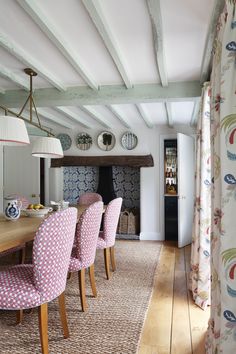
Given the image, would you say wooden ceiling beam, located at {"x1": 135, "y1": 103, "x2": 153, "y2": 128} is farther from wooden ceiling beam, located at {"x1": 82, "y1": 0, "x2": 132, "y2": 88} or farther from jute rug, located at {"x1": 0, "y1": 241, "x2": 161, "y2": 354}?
jute rug, located at {"x1": 0, "y1": 241, "x2": 161, "y2": 354}

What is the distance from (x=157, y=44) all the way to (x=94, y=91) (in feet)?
4.17

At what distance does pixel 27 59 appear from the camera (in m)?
2.53

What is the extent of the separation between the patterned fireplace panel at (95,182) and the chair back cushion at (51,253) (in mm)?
4379

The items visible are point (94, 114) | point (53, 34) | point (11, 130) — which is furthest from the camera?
point (94, 114)

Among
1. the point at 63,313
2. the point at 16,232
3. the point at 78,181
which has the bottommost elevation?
the point at 63,313

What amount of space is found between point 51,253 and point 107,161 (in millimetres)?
4010

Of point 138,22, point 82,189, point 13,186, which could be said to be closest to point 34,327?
point 138,22

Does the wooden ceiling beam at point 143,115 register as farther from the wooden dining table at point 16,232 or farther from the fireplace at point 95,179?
the wooden dining table at point 16,232

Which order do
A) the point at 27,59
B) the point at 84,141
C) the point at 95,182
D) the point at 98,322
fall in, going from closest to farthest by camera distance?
the point at 98,322
the point at 27,59
the point at 84,141
the point at 95,182

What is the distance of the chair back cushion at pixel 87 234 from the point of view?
2533mm

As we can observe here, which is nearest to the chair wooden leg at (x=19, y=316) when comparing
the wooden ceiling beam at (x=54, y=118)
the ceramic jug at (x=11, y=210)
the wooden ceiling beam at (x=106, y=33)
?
the ceramic jug at (x=11, y=210)

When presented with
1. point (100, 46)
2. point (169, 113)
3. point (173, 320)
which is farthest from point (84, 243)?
point (169, 113)

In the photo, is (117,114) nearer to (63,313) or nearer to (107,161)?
(107,161)

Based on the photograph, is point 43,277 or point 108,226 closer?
point 43,277
